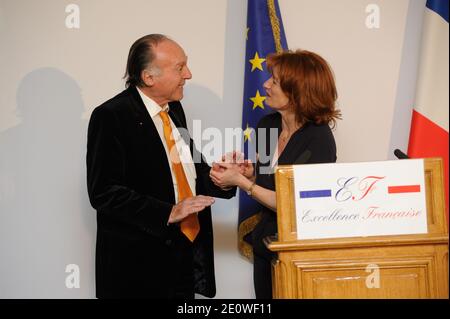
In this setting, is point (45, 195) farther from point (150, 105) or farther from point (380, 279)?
point (380, 279)

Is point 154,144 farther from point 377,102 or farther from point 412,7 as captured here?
point 412,7

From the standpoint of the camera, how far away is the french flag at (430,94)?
285cm

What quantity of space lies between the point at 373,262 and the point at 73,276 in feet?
6.86

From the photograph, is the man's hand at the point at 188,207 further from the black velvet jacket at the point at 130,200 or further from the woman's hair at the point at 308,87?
the woman's hair at the point at 308,87

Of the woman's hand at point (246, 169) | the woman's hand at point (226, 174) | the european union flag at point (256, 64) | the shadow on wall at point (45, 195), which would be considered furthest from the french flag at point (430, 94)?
the shadow on wall at point (45, 195)

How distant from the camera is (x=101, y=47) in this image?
3230 millimetres

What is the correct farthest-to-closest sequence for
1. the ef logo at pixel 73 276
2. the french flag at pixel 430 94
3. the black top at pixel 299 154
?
the ef logo at pixel 73 276 < the french flag at pixel 430 94 < the black top at pixel 299 154

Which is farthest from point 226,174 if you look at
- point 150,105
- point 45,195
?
point 45,195

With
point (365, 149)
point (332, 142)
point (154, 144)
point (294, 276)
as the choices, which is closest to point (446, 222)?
point (294, 276)

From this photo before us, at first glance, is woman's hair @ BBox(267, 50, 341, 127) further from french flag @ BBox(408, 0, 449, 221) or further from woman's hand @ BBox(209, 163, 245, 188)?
french flag @ BBox(408, 0, 449, 221)

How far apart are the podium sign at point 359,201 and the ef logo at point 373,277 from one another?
103mm

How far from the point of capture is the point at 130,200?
7.58 feet
